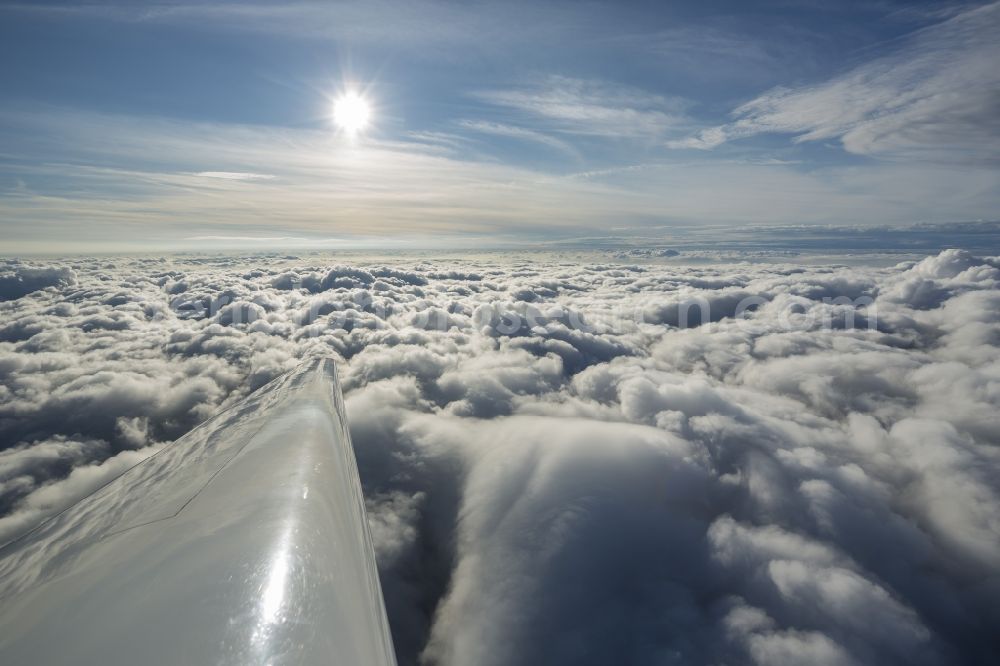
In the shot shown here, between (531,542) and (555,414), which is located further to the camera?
(555,414)

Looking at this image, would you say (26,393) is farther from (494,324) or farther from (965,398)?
(965,398)

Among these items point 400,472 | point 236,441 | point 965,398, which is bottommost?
point 400,472

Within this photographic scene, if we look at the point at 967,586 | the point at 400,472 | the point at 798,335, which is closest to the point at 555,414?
the point at 400,472

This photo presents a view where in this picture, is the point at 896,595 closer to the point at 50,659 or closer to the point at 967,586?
the point at 967,586

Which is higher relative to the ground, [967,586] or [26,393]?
[26,393]

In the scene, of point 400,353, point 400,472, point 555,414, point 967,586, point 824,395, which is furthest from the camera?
point 400,353

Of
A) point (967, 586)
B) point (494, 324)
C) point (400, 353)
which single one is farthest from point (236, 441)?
point (494, 324)

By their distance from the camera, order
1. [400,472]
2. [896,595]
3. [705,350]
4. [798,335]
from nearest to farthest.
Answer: [896,595], [400,472], [798,335], [705,350]
